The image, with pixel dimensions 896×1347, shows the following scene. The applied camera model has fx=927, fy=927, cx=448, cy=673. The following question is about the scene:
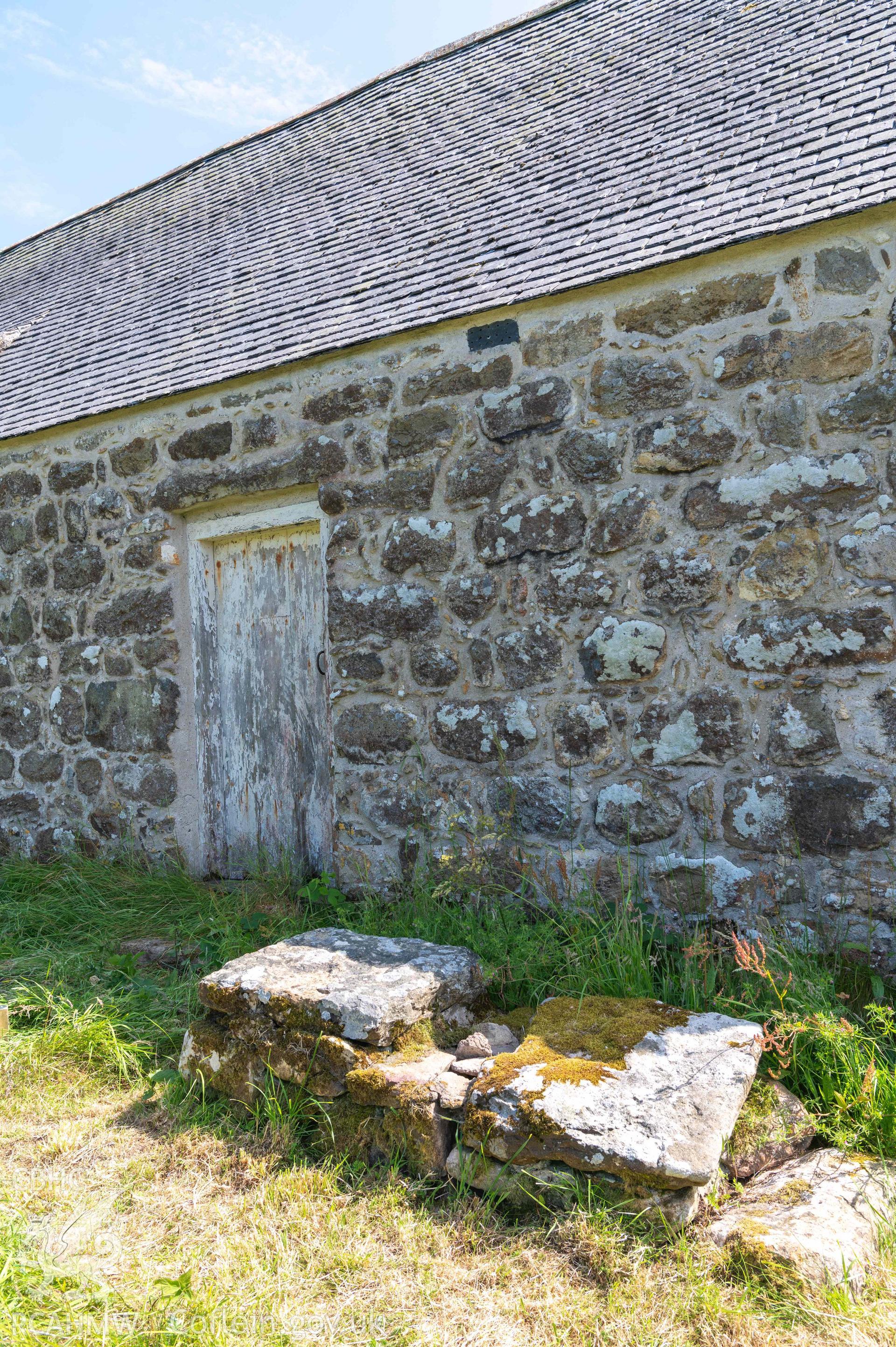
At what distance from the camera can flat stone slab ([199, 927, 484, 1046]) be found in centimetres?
258

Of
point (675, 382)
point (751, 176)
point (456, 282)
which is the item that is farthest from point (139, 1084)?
point (751, 176)

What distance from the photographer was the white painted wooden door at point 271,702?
177 inches

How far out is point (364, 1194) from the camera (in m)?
2.30

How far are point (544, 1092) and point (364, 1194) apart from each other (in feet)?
1.73

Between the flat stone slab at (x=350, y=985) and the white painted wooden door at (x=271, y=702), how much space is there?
58.2 inches

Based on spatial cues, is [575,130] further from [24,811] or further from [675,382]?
[24,811]

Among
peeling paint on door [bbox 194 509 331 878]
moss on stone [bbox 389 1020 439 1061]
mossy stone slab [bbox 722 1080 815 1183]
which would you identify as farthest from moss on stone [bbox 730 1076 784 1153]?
peeling paint on door [bbox 194 509 331 878]

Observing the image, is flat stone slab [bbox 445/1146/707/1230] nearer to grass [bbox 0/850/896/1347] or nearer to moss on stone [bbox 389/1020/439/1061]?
grass [bbox 0/850/896/1347]

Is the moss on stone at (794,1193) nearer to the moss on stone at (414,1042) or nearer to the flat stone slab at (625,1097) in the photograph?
the flat stone slab at (625,1097)

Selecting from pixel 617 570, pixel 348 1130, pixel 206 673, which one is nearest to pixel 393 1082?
pixel 348 1130

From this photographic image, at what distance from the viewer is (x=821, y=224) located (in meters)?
3.07

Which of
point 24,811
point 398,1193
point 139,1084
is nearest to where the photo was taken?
point 398,1193

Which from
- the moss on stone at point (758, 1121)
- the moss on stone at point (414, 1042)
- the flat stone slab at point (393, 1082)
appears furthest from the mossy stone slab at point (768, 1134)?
the moss on stone at point (414, 1042)

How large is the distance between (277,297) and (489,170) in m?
1.29
